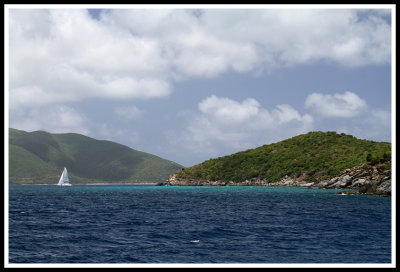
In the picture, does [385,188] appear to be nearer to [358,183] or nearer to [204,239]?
[358,183]

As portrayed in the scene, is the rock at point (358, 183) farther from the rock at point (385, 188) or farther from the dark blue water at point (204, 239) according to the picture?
the dark blue water at point (204, 239)

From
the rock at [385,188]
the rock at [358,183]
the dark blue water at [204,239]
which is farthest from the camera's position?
the rock at [358,183]

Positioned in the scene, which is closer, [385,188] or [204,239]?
[204,239]

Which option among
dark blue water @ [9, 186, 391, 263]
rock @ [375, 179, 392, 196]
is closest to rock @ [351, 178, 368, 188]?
rock @ [375, 179, 392, 196]

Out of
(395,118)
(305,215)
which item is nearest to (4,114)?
(395,118)

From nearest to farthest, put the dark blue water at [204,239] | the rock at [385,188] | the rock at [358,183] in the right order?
1. the dark blue water at [204,239]
2. the rock at [385,188]
3. the rock at [358,183]

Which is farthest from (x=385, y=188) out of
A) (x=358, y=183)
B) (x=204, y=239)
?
(x=204, y=239)

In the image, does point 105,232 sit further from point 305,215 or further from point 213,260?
point 305,215

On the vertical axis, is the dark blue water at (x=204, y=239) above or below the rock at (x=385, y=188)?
below

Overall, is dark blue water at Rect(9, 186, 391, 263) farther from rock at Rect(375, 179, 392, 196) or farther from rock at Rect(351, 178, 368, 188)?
rock at Rect(351, 178, 368, 188)

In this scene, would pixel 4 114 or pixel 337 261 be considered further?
pixel 337 261

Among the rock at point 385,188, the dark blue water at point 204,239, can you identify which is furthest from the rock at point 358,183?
the dark blue water at point 204,239
